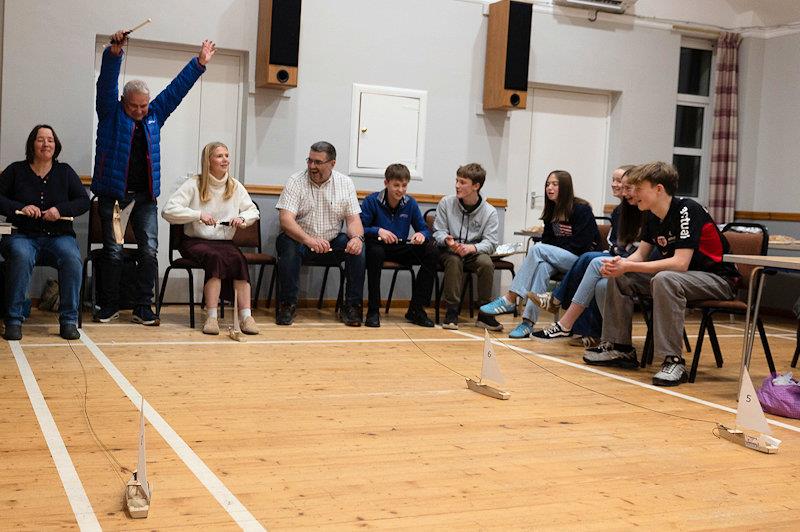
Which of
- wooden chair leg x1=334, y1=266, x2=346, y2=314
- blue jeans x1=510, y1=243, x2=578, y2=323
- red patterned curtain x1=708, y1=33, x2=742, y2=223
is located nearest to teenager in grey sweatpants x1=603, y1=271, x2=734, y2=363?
blue jeans x1=510, y1=243, x2=578, y2=323

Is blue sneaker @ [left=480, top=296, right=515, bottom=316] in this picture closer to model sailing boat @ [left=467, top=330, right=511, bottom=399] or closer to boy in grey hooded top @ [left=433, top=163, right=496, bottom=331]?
boy in grey hooded top @ [left=433, top=163, right=496, bottom=331]

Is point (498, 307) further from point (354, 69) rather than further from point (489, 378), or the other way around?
point (354, 69)

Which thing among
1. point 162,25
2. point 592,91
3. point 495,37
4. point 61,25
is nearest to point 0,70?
point 61,25

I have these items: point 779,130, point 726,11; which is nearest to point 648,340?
point 779,130

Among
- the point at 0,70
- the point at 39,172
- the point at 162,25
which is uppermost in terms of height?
the point at 162,25

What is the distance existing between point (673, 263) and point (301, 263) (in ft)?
7.91

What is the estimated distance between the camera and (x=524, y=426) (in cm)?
310

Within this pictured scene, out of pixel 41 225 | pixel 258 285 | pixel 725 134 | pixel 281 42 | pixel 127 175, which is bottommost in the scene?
pixel 258 285

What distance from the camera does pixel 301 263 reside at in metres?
5.59

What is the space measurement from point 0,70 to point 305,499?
14.5 ft

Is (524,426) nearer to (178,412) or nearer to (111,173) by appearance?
(178,412)

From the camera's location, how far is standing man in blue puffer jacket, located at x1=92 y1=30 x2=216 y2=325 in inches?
199

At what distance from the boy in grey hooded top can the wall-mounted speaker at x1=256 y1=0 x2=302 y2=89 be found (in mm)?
1329

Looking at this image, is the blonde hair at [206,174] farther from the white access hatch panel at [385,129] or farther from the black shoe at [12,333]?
the white access hatch panel at [385,129]
